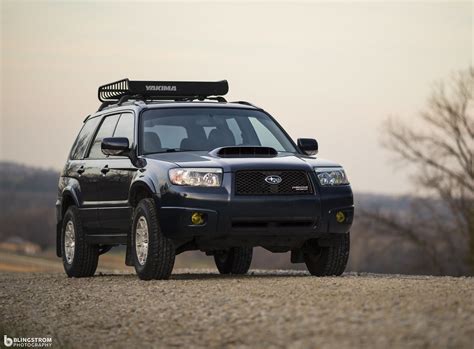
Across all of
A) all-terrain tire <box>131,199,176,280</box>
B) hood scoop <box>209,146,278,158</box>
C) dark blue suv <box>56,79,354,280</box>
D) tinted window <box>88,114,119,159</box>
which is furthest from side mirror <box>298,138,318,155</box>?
tinted window <box>88,114,119,159</box>

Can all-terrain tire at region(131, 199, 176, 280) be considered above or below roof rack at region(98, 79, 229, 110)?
below

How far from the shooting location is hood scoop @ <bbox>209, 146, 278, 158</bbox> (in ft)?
43.6

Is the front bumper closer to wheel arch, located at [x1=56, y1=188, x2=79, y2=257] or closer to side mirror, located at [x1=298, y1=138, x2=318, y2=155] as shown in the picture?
side mirror, located at [x1=298, y1=138, x2=318, y2=155]

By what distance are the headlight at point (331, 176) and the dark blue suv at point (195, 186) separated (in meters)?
0.01

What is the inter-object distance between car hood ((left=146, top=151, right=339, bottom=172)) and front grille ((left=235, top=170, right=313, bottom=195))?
0.07m

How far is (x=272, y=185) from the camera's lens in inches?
507

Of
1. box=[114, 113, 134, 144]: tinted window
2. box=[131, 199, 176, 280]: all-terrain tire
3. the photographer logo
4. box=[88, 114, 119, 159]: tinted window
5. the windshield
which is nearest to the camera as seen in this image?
the photographer logo

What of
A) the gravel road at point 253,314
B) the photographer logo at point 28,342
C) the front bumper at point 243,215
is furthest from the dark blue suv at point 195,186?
the photographer logo at point 28,342

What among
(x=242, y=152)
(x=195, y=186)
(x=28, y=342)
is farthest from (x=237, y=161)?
(x=28, y=342)

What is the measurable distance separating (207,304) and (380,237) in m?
43.1

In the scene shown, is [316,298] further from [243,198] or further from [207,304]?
[243,198]

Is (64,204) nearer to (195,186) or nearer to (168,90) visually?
(168,90)

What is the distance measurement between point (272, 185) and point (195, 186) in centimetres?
86

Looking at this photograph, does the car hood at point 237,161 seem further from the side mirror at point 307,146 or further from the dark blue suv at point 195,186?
the side mirror at point 307,146
